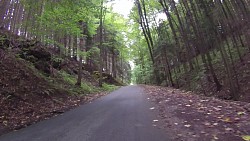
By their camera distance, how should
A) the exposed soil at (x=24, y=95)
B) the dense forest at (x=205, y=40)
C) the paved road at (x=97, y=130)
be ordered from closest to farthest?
the paved road at (x=97, y=130), the exposed soil at (x=24, y=95), the dense forest at (x=205, y=40)

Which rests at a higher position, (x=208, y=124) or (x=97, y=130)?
(x=208, y=124)

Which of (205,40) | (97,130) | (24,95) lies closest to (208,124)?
(97,130)

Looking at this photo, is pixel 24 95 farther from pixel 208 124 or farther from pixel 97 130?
pixel 208 124

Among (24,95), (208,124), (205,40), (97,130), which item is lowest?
(97,130)

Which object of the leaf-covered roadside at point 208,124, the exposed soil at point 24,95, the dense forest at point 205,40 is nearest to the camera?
the leaf-covered roadside at point 208,124

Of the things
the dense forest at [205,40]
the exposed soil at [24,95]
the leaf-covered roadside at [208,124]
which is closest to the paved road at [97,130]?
the leaf-covered roadside at [208,124]

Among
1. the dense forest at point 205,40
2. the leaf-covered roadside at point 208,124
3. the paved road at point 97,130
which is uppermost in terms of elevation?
the dense forest at point 205,40

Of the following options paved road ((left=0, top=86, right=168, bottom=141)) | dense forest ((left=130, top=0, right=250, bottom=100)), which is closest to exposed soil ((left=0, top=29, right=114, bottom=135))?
paved road ((left=0, top=86, right=168, bottom=141))

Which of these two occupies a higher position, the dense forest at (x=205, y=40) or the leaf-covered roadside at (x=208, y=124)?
the dense forest at (x=205, y=40)

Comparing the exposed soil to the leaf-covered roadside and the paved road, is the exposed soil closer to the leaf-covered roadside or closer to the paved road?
the paved road

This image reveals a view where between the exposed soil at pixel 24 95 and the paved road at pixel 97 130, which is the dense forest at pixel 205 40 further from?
the exposed soil at pixel 24 95

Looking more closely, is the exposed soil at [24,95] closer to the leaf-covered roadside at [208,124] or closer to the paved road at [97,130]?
the paved road at [97,130]

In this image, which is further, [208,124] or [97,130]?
[97,130]

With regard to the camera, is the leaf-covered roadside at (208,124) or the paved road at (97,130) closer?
the leaf-covered roadside at (208,124)
